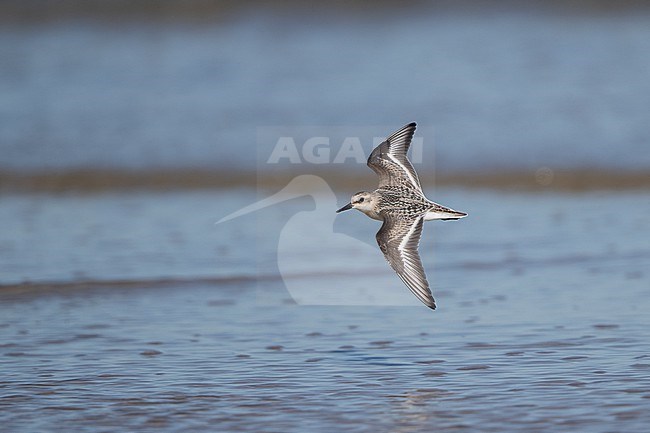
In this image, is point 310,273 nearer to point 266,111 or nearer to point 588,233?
point 588,233

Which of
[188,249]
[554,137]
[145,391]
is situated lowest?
[145,391]

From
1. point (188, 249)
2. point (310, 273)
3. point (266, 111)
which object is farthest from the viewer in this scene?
point (266, 111)

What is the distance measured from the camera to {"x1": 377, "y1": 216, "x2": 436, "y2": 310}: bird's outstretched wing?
582cm

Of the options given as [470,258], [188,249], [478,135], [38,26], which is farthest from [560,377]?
[38,26]

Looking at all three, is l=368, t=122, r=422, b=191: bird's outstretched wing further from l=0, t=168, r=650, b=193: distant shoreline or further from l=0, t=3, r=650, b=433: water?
l=0, t=168, r=650, b=193: distant shoreline

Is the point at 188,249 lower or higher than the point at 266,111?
lower

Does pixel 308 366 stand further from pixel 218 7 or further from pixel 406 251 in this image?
pixel 218 7

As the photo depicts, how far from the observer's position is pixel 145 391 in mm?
5527

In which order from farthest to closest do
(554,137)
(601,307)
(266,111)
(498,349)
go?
(266,111), (554,137), (601,307), (498,349)

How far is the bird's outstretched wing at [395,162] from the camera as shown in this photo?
23.0 feet

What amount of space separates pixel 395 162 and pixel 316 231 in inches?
96.3

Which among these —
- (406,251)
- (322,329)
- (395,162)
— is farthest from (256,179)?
(406,251)

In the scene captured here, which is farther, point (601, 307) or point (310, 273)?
point (310, 273)

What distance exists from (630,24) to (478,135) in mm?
6532
